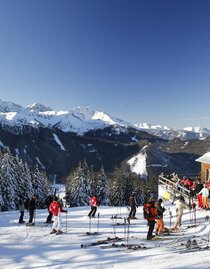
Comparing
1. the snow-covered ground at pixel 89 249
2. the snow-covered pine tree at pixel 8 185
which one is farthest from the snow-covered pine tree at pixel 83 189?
the snow-covered ground at pixel 89 249

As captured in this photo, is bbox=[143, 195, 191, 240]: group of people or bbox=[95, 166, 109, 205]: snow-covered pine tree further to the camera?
bbox=[95, 166, 109, 205]: snow-covered pine tree

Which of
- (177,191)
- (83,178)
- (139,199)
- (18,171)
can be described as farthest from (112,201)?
(177,191)

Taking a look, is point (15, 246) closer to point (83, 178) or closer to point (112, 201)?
point (83, 178)

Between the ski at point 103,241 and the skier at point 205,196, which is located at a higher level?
the skier at point 205,196

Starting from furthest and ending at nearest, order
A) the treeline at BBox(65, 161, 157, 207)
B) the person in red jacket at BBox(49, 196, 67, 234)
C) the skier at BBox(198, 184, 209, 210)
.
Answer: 1. the treeline at BBox(65, 161, 157, 207)
2. the skier at BBox(198, 184, 209, 210)
3. the person in red jacket at BBox(49, 196, 67, 234)

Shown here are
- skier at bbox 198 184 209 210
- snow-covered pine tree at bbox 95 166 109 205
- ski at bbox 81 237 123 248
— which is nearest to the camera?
ski at bbox 81 237 123 248

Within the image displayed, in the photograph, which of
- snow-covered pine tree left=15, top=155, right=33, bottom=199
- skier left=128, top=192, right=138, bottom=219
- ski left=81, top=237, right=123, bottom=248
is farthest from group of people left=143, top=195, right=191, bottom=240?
snow-covered pine tree left=15, top=155, right=33, bottom=199

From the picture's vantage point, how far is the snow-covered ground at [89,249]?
11.7 metres

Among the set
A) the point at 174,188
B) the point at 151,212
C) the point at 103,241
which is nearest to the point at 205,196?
the point at 174,188

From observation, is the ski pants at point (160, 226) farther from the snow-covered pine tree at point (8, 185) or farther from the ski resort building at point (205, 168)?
the snow-covered pine tree at point (8, 185)

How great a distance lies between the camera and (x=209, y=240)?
47.3 ft

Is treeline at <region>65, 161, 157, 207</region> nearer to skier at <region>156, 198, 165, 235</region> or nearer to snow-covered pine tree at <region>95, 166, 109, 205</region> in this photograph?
snow-covered pine tree at <region>95, 166, 109, 205</region>

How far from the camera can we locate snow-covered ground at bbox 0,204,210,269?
11.7 m

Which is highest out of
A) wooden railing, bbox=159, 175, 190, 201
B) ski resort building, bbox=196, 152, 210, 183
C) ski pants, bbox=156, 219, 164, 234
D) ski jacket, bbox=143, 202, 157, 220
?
ski resort building, bbox=196, 152, 210, 183
